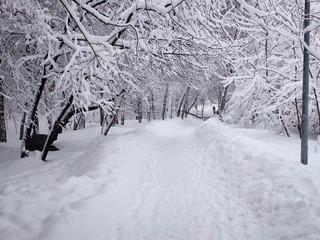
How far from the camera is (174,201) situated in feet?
14.4

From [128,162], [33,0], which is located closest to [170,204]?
[128,162]

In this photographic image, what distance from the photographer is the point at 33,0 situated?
3.69 meters

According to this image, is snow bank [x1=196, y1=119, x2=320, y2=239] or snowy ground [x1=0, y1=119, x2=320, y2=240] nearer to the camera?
snow bank [x1=196, y1=119, x2=320, y2=239]

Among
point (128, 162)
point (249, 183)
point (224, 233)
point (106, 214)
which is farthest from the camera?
point (128, 162)

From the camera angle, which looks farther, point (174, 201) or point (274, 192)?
point (174, 201)

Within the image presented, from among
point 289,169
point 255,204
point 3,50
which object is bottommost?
point 255,204

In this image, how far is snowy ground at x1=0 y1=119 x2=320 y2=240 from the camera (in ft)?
9.95

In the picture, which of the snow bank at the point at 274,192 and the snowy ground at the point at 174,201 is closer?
the snow bank at the point at 274,192

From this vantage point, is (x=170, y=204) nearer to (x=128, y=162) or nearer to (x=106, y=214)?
(x=106, y=214)

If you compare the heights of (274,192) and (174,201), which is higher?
(274,192)

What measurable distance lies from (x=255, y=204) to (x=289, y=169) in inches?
41.3

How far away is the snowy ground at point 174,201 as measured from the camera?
9.95 feet

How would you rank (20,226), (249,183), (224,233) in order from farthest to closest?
(249,183) < (224,233) < (20,226)

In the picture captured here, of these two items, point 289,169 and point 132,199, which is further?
point 132,199
